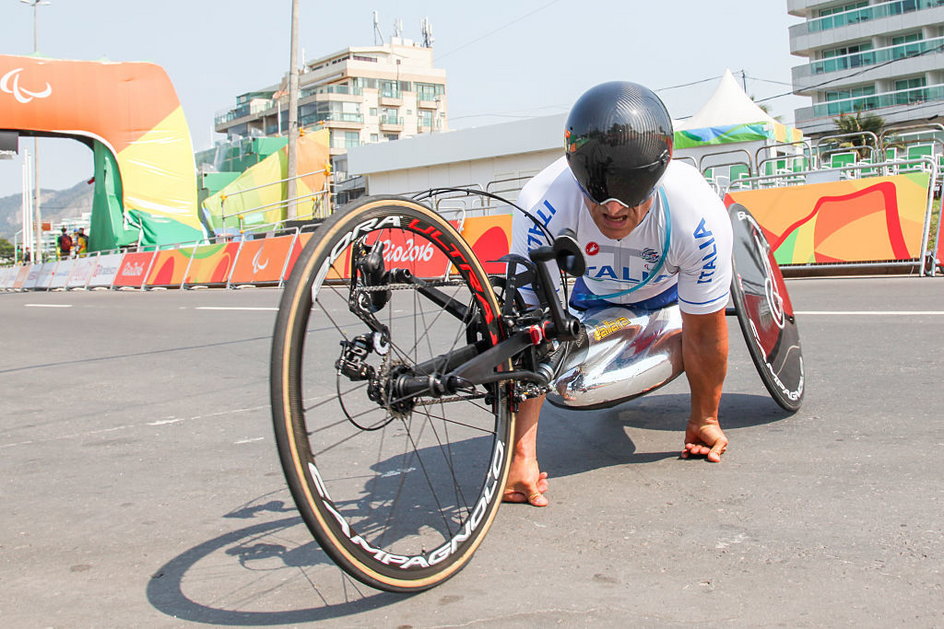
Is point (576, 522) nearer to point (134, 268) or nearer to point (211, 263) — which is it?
point (211, 263)

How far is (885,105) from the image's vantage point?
73.7 metres

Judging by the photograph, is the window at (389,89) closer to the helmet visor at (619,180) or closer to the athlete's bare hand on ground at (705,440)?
the athlete's bare hand on ground at (705,440)

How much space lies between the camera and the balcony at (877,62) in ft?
236

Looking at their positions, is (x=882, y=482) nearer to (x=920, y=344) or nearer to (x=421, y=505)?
(x=421, y=505)

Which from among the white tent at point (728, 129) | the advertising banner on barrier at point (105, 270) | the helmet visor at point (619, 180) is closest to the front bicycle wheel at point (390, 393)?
the helmet visor at point (619, 180)

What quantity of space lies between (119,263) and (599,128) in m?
28.7

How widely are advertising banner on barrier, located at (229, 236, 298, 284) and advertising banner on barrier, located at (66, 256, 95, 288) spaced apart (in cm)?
951

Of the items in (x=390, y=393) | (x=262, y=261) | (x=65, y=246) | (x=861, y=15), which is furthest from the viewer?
(x=861, y=15)

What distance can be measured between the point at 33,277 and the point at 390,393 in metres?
37.4

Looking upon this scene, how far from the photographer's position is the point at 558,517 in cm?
332

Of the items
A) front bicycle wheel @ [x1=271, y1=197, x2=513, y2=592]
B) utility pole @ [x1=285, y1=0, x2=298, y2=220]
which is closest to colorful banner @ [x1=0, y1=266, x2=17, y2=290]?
utility pole @ [x1=285, y1=0, x2=298, y2=220]

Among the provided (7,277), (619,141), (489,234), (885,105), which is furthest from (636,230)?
A: (885,105)

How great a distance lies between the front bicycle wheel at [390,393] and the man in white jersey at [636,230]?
406mm

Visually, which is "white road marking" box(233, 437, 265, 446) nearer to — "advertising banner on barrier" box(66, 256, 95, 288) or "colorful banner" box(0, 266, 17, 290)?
"advertising banner on barrier" box(66, 256, 95, 288)
